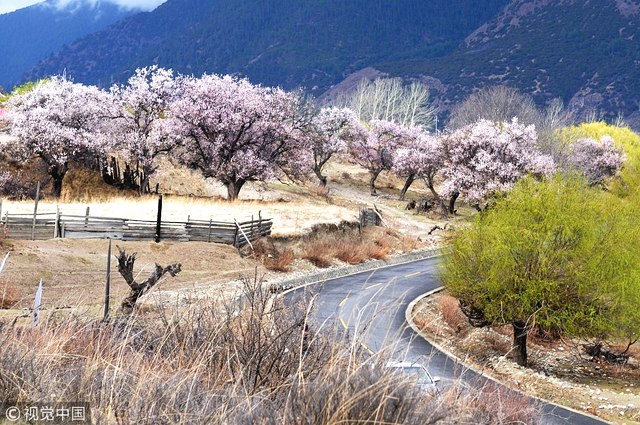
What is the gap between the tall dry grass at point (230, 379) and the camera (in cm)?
555

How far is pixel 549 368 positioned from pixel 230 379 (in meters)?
28.0

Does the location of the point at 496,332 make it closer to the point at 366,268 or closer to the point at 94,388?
the point at 366,268

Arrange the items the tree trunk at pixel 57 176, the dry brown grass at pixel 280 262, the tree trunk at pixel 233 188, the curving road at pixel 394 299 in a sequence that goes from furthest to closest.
Result: 1. the tree trunk at pixel 233 188
2. the tree trunk at pixel 57 176
3. the dry brown grass at pixel 280 262
4. the curving road at pixel 394 299

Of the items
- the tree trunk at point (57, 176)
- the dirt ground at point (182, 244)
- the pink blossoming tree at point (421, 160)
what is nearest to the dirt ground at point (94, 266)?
the dirt ground at point (182, 244)

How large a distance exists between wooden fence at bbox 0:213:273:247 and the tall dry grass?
92.9ft

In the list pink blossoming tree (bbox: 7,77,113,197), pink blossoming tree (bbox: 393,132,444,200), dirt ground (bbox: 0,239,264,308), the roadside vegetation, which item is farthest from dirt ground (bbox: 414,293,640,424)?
pink blossoming tree (bbox: 393,132,444,200)

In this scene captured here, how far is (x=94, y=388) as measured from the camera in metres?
6.38

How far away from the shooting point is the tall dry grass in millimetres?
5555

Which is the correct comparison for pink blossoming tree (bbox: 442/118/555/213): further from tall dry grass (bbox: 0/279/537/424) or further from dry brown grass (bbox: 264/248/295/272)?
tall dry grass (bbox: 0/279/537/424)

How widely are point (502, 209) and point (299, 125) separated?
34798mm

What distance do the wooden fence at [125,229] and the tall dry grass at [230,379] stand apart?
28.3 m

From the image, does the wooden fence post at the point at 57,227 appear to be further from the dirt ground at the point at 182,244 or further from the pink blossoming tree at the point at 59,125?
the pink blossoming tree at the point at 59,125

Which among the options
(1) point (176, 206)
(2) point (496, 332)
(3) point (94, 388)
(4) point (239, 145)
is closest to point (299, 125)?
(4) point (239, 145)

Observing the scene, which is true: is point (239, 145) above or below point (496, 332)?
above
